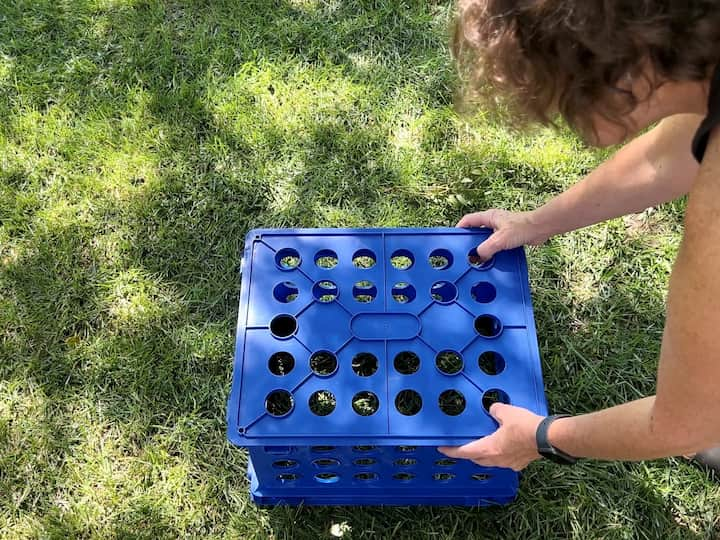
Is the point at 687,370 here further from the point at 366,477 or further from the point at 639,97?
the point at 366,477

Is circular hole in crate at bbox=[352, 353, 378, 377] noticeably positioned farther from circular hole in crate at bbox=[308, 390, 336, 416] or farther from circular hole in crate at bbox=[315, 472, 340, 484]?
circular hole in crate at bbox=[315, 472, 340, 484]

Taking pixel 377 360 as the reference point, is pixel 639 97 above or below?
above

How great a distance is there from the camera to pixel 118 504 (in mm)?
1751

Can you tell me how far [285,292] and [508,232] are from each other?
59 cm

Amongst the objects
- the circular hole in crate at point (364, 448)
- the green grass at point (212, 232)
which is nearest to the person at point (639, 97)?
the circular hole in crate at point (364, 448)

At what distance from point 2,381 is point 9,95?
46.9 inches

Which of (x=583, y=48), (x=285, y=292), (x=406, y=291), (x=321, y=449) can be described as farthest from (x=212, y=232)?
(x=583, y=48)

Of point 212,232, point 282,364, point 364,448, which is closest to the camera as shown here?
point 364,448

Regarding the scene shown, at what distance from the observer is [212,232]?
2176 millimetres

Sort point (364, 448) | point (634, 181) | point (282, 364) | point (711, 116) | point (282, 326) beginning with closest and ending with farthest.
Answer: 1. point (711, 116)
2. point (634, 181)
3. point (364, 448)
4. point (282, 326)
5. point (282, 364)

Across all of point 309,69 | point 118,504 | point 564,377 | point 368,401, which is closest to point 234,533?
point 118,504

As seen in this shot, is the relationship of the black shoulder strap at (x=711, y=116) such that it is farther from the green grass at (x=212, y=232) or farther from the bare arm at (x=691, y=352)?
the green grass at (x=212, y=232)

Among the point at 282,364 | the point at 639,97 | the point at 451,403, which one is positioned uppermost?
the point at 639,97

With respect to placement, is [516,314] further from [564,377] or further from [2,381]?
[2,381]
